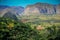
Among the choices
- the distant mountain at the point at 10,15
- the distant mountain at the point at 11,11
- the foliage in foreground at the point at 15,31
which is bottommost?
the foliage in foreground at the point at 15,31

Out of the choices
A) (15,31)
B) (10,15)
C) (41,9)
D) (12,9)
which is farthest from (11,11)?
(41,9)

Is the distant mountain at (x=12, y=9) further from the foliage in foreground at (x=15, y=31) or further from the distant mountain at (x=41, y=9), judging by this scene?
the foliage in foreground at (x=15, y=31)

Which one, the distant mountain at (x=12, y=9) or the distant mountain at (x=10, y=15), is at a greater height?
the distant mountain at (x=12, y=9)

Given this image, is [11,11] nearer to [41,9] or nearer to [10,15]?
[10,15]

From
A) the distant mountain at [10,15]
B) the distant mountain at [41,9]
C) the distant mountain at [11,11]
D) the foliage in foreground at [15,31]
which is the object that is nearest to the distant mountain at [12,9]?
the distant mountain at [11,11]

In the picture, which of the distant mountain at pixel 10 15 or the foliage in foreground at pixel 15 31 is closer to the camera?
the foliage in foreground at pixel 15 31

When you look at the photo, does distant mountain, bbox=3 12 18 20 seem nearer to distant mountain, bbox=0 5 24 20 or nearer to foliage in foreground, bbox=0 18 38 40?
distant mountain, bbox=0 5 24 20

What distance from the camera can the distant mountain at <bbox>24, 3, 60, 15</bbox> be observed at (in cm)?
651

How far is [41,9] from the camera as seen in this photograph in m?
6.58

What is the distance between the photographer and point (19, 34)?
20.3 ft

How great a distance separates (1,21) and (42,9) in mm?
1630

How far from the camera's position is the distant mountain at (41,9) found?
651cm

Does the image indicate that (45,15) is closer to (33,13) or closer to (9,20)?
(33,13)

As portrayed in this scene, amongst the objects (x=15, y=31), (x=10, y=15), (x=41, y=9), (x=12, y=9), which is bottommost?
(x=15, y=31)
